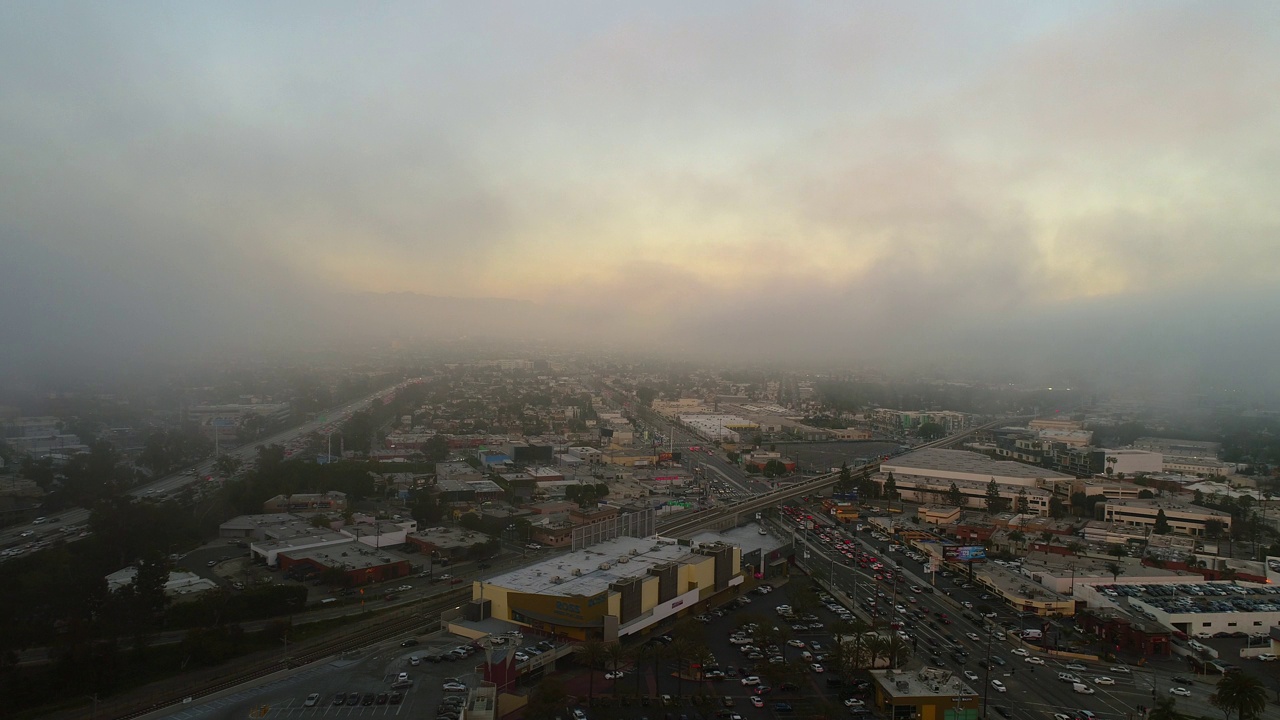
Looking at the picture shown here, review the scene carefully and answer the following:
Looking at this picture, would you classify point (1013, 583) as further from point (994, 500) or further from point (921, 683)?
point (994, 500)

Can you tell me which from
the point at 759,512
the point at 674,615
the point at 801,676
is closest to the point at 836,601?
the point at 674,615

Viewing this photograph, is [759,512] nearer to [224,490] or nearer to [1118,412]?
[224,490]

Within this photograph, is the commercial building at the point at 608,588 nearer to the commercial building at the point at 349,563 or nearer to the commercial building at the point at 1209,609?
the commercial building at the point at 349,563

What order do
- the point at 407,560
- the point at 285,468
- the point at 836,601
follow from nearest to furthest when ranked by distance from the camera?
1. the point at 836,601
2. the point at 407,560
3. the point at 285,468

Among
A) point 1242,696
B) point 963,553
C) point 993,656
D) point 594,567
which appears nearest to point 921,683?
point 993,656

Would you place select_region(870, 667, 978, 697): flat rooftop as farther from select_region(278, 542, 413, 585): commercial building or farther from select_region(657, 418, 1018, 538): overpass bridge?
select_region(278, 542, 413, 585): commercial building

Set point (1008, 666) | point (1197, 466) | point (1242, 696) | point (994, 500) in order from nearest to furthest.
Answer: point (1242, 696) < point (1008, 666) < point (994, 500) < point (1197, 466)
